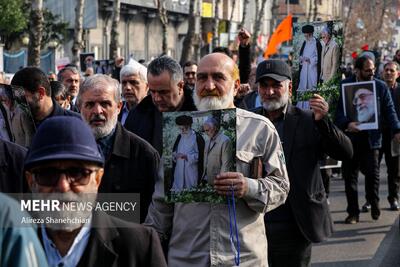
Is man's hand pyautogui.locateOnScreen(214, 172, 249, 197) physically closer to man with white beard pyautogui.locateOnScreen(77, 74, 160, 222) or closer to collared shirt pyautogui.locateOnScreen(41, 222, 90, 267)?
man with white beard pyautogui.locateOnScreen(77, 74, 160, 222)

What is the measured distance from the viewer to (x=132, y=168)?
5734 millimetres

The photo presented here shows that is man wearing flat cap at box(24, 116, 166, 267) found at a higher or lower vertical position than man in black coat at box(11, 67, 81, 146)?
lower

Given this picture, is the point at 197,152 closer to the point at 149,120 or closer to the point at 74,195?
the point at 74,195

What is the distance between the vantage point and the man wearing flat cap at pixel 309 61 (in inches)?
264

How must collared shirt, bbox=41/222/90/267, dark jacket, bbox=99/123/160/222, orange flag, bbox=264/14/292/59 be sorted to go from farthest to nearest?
1. orange flag, bbox=264/14/292/59
2. dark jacket, bbox=99/123/160/222
3. collared shirt, bbox=41/222/90/267

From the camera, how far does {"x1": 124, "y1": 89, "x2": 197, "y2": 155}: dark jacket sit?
265 inches

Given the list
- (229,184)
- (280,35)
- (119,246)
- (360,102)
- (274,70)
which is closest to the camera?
(119,246)

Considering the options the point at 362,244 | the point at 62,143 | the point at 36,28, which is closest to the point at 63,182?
the point at 62,143

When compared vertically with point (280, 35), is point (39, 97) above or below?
below

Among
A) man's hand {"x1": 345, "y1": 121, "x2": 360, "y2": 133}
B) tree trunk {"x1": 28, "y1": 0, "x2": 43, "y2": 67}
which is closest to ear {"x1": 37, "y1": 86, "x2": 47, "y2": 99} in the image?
man's hand {"x1": 345, "y1": 121, "x2": 360, "y2": 133}

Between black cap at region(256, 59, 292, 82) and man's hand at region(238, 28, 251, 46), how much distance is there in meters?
1.57

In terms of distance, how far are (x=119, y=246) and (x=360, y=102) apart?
8.68 m

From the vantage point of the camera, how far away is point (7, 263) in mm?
2625

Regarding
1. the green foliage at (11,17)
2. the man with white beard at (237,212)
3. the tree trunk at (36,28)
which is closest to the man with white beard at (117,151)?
the man with white beard at (237,212)
